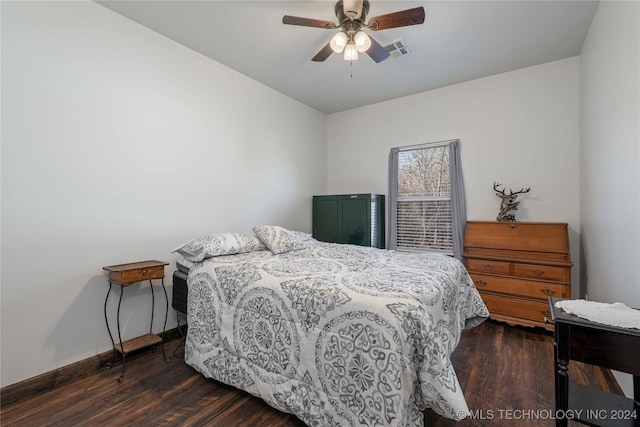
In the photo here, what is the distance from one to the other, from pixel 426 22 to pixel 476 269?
8.45ft

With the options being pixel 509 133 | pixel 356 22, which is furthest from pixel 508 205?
pixel 356 22

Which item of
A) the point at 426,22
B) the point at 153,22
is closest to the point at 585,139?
the point at 426,22

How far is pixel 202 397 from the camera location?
1836 millimetres

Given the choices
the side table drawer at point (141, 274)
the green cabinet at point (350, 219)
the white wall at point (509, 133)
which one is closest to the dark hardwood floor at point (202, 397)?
the side table drawer at point (141, 274)

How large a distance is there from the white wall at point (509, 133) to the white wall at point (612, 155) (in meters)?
0.30

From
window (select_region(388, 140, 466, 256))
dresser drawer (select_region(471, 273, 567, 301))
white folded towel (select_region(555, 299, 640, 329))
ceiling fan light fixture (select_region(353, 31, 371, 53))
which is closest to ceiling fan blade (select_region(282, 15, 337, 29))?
ceiling fan light fixture (select_region(353, 31, 371, 53))

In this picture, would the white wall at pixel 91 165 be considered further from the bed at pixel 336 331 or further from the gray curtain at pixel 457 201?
the gray curtain at pixel 457 201

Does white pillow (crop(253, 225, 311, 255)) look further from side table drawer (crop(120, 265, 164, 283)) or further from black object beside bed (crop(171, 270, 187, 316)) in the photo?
side table drawer (crop(120, 265, 164, 283))

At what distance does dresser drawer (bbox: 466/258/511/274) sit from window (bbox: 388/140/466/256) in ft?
1.27

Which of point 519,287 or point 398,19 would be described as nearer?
point 398,19

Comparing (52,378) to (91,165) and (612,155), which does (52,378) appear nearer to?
(91,165)

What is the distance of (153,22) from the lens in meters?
2.47

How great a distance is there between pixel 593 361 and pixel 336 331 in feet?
3.60

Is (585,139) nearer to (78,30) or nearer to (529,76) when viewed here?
(529,76)
